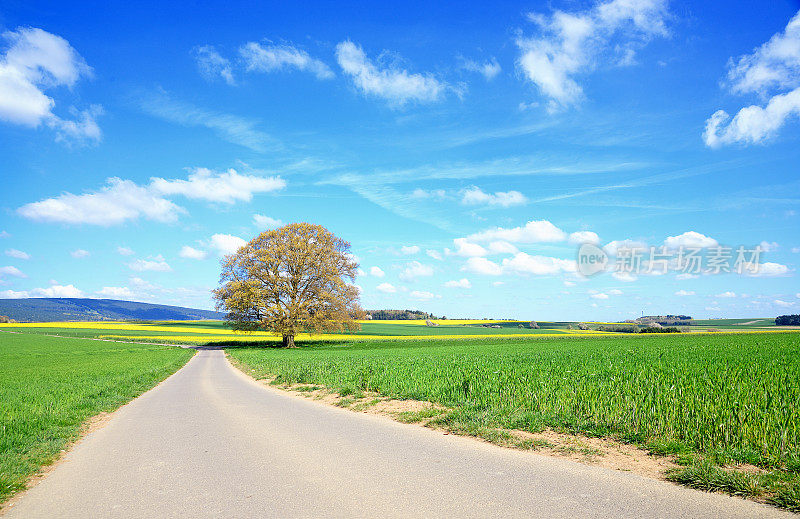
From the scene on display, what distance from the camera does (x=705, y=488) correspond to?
5.65 m

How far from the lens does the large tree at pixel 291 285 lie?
53094mm

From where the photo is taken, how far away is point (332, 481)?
6062 mm

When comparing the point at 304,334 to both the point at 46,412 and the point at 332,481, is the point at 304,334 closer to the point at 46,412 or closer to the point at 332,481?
the point at 46,412

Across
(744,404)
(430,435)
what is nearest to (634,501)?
(744,404)

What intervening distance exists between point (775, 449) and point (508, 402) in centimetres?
554

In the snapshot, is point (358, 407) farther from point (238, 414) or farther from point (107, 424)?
point (107, 424)

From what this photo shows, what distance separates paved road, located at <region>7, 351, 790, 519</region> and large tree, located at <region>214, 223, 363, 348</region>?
4385 cm

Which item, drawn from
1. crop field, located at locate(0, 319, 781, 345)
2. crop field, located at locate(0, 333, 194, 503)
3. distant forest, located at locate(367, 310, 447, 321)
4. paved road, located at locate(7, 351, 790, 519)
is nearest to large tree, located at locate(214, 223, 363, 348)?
crop field, located at locate(0, 319, 781, 345)

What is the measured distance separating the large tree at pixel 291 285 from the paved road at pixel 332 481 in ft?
144

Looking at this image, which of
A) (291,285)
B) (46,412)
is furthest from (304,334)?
(46,412)

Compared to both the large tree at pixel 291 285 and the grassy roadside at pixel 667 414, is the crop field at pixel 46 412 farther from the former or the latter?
the large tree at pixel 291 285

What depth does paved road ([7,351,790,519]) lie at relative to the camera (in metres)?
5.13

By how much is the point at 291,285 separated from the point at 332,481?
5060 centimetres

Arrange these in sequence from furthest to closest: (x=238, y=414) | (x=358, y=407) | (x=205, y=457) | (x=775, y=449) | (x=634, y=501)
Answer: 1. (x=358, y=407)
2. (x=238, y=414)
3. (x=205, y=457)
4. (x=775, y=449)
5. (x=634, y=501)
